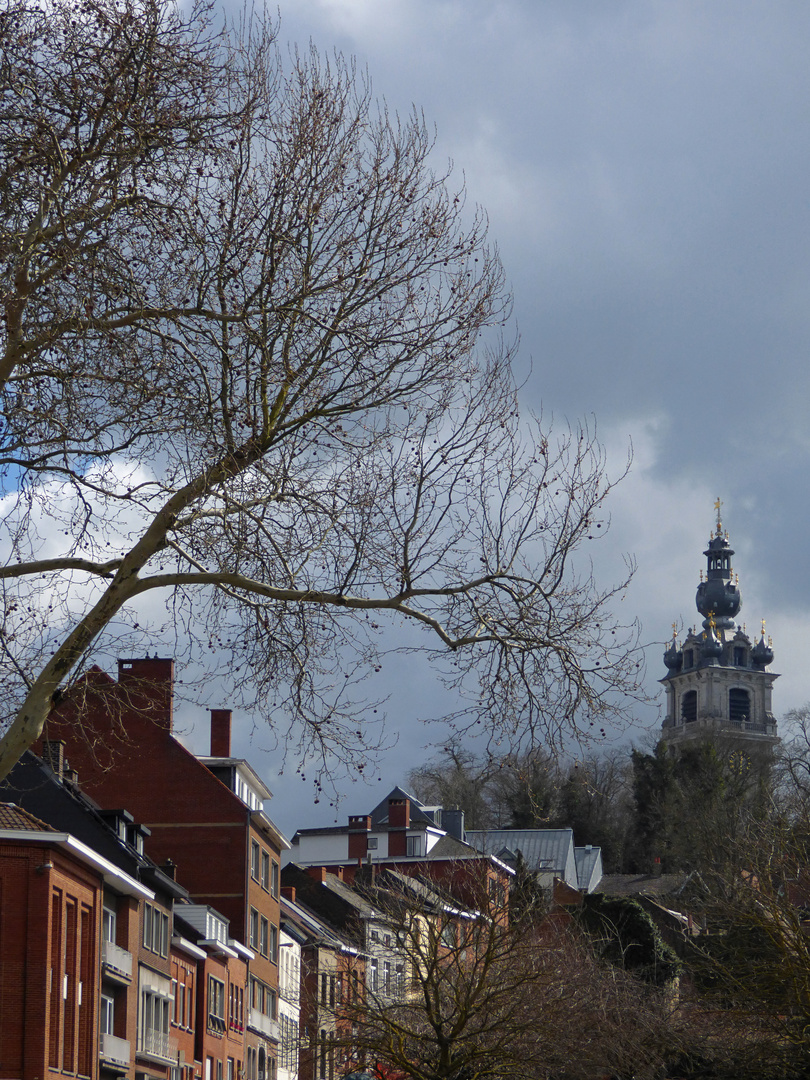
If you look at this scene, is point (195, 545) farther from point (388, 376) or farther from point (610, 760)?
point (610, 760)

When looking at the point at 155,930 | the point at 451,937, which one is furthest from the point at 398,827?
the point at 451,937

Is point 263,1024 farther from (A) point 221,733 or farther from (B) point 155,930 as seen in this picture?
(B) point 155,930

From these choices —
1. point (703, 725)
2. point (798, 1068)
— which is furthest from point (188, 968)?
point (703, 725)

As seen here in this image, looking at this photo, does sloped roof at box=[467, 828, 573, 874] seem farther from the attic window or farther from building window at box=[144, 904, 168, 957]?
building window at box=[144, 904, 168, 957]

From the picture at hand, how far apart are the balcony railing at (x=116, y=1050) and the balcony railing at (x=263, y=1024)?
48.3 feet

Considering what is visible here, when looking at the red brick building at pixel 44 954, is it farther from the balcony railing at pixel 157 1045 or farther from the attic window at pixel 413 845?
the attic window at pixel 413 845

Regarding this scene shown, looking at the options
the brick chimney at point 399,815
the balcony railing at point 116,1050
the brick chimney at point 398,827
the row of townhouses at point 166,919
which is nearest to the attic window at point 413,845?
the brick chimney at point 398,827

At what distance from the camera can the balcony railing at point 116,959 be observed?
123 feet

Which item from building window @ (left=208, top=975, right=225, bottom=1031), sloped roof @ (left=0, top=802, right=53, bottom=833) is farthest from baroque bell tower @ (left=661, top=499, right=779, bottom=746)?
sloped roof @ (left=0, top=802, right=53, bottom=833)

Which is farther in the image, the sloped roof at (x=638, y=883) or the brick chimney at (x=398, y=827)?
the sloped roof at (x=638, y=883)

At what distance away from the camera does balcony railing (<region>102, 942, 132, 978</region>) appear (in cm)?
3756

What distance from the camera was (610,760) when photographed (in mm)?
123500

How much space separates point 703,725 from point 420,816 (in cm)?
7218

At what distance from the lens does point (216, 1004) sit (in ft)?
160
